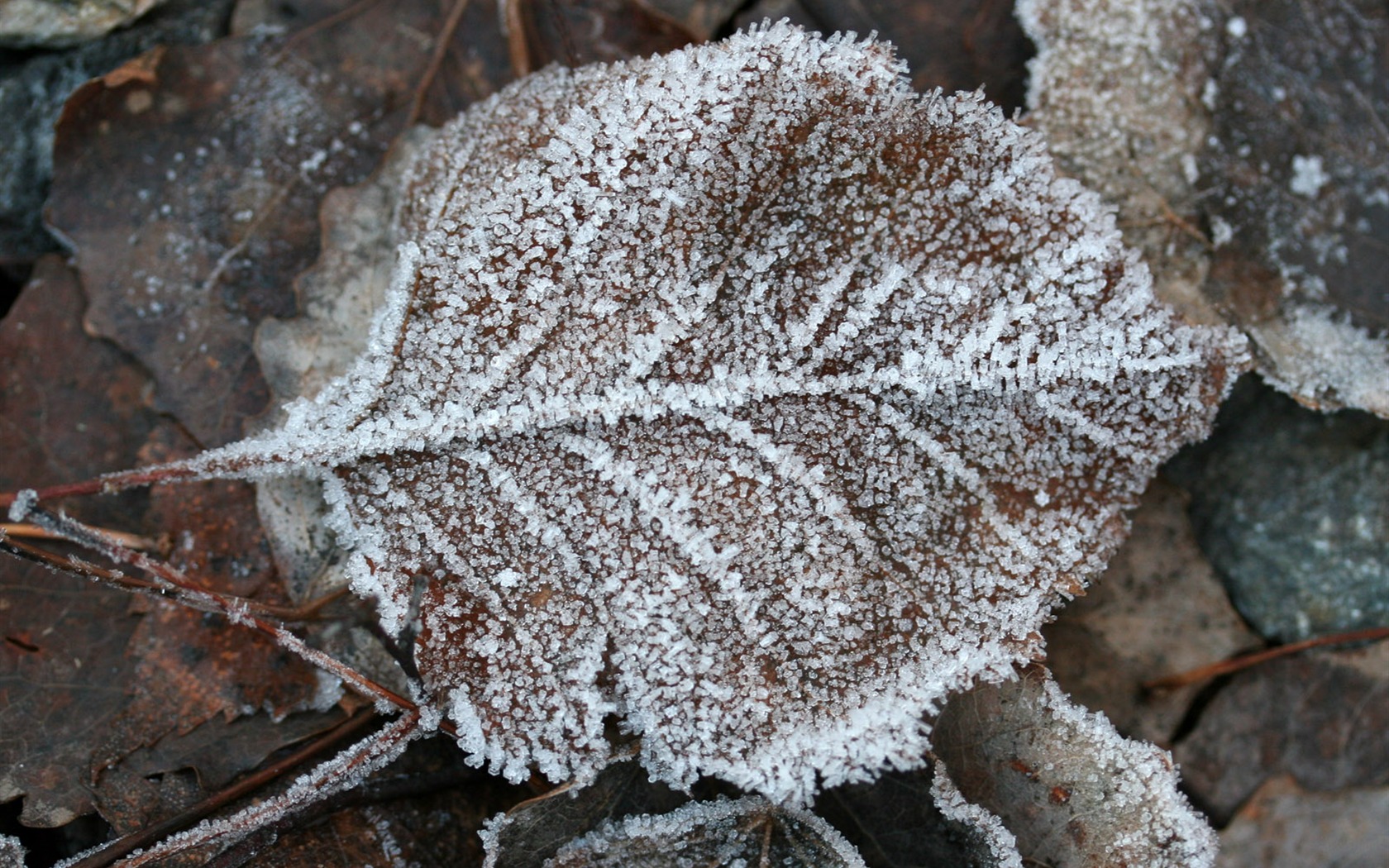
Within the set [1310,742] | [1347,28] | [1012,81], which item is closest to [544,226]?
[1012,81]

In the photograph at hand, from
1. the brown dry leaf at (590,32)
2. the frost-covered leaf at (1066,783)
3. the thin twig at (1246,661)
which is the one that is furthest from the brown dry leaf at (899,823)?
the brown dry leaf at (590,32)

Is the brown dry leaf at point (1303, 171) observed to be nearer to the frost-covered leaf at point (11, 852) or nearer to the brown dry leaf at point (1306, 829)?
the brown dry leaf at point (1306, 829)

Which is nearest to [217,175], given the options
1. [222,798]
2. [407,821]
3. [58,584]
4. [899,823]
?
[58,584]

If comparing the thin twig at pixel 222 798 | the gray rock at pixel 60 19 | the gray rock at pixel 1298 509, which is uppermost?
→ the gray rock at pixel 1298 509

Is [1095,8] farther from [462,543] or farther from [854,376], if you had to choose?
[462,543]

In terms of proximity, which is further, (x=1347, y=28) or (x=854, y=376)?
(x=1347, y=28)

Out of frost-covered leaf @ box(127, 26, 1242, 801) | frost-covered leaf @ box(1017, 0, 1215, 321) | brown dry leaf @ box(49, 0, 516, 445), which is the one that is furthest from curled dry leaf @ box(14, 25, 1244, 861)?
brown dry leaf @ box(49, 0, 516, 445)
